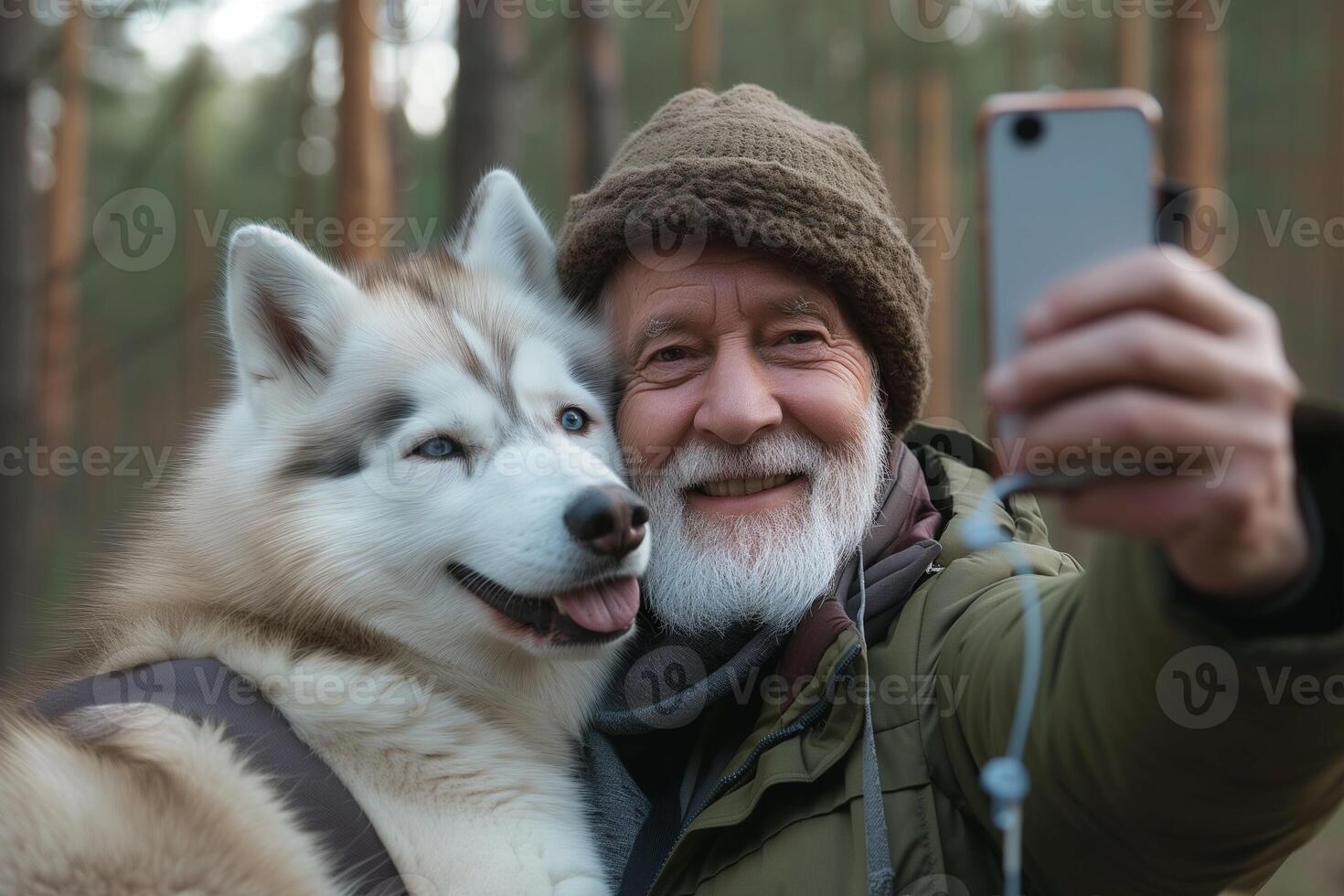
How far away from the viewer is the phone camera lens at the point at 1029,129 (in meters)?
1.43

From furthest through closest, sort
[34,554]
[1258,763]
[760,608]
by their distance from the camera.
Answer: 1. [34,554]
2. [760,608]
3. [1258,763]

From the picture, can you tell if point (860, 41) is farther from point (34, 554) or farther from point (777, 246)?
point (777, 246)

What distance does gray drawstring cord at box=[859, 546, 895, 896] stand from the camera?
6.79 feet

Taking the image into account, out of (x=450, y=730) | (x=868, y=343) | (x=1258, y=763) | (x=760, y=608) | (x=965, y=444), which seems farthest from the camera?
(x=965, y=444)

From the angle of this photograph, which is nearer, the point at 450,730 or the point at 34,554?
the point at 450,730

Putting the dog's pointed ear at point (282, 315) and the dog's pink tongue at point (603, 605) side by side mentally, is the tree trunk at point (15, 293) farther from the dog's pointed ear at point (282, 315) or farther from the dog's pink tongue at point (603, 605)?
the dog's pink tongue at point (603, 605)

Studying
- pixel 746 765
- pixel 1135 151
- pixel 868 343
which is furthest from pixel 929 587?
pixel 1135 151

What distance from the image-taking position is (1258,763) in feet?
5.10

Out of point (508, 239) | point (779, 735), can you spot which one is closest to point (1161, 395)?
point (779, 735)

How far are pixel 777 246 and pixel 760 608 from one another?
885 mm

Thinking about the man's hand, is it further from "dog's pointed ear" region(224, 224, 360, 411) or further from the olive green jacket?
"dog's pointed ear" region(224, 224, 360, 411)

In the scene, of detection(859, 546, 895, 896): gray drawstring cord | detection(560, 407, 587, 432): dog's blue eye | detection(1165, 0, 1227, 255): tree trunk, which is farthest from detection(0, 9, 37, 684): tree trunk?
detection(1165, 0, 1227, 255): tree trunk

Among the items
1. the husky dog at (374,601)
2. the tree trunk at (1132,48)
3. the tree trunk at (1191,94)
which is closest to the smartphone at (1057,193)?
the husky dog at (374,601)

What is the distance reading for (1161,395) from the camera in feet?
4.00
